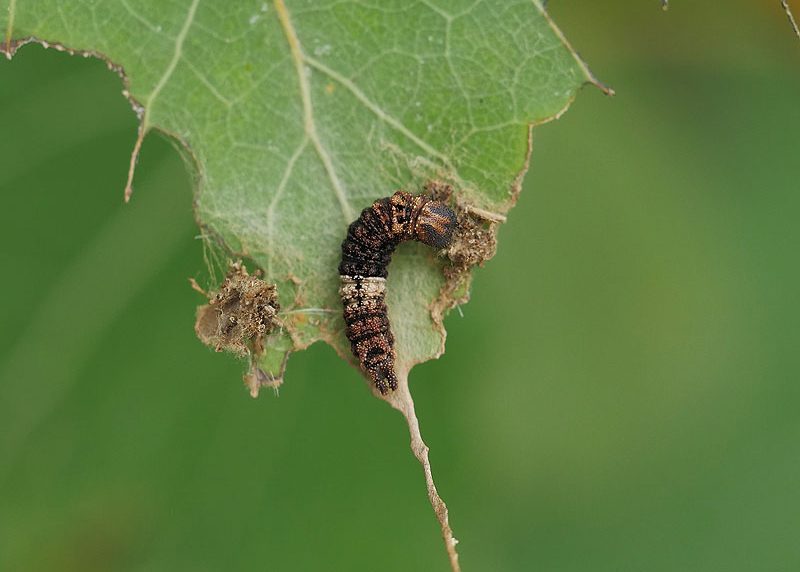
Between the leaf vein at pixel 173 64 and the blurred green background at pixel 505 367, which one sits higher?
the leaf vein at pixel 173 64

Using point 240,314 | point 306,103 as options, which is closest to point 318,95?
point 306,103

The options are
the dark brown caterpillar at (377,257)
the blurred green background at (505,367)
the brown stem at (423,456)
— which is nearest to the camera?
the brown stem at (423,456)

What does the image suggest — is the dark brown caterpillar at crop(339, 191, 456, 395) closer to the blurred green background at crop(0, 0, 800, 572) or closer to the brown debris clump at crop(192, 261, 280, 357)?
the brown debris clump at crop(192, 261, 280, 357)

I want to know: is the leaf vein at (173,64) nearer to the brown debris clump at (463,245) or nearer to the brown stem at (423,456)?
the brown debris clump at (463,245)

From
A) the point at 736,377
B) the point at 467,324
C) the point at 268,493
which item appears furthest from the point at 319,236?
the point at 736,377

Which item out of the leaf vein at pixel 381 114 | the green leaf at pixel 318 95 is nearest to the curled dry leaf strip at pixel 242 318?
the green leaf at pixel 318 95

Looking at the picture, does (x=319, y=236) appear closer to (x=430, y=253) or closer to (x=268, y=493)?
(x=430, y=253)

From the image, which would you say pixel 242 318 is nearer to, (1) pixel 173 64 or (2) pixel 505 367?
(1) pixel 173 64
